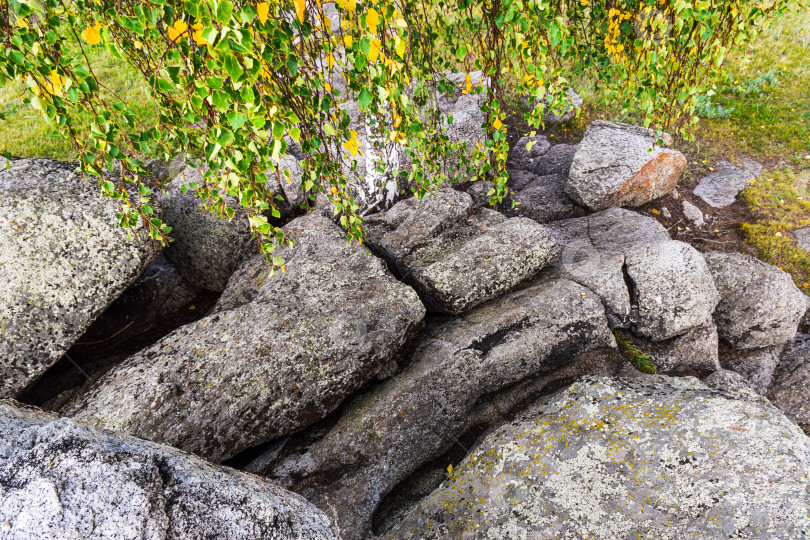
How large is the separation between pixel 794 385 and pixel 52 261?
945 centimetres

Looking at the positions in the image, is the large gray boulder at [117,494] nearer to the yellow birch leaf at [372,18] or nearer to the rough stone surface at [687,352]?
the yellow birch leaf at [372,18]

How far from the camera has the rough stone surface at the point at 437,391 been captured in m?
4.63

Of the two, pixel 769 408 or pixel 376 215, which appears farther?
pixel 376 215

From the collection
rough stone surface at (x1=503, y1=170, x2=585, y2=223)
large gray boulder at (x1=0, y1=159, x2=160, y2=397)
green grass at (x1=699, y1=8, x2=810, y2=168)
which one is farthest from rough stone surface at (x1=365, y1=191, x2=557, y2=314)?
green grass at (x1=699, y1=8, x2=810, y2=168)

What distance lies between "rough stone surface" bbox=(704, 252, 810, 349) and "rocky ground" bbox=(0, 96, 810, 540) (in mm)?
29

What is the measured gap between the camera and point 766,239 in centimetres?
800

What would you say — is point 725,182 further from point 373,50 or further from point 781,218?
point 373,50

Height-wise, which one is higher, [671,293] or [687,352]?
[671,293]

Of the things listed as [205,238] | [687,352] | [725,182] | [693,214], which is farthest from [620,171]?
[205,238]

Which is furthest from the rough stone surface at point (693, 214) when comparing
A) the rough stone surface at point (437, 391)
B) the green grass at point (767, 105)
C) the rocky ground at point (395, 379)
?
the rough stone surface at point (437, 391)

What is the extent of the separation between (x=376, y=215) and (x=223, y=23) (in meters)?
5.28

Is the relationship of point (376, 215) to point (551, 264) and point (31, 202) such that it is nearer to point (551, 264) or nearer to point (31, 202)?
Answer: point (551, 264)

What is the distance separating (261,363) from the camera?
15.9 feet

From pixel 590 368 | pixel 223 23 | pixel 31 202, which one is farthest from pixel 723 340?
pixel 31 202
